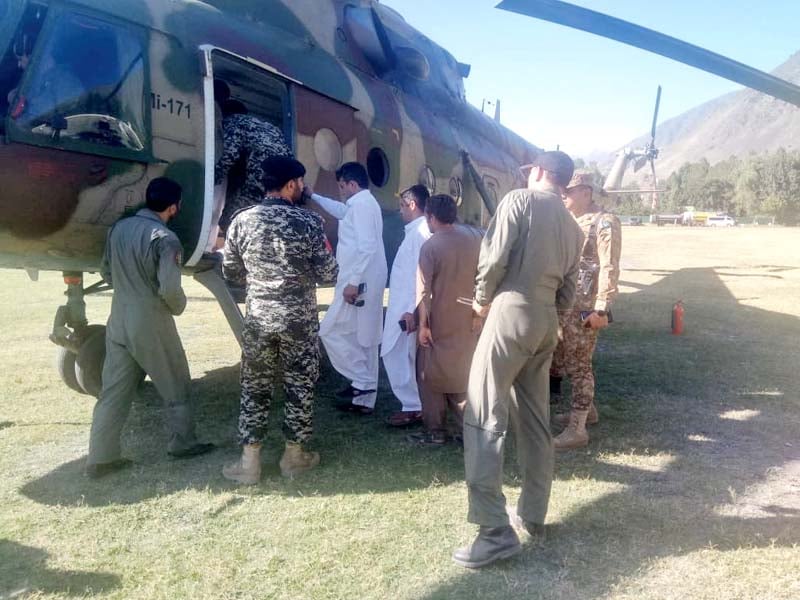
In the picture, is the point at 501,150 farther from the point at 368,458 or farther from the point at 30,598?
the point at 30,598

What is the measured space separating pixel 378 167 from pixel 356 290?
2.31m

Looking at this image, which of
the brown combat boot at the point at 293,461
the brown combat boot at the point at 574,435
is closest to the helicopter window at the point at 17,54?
the brown combat boot at the point at 293,461

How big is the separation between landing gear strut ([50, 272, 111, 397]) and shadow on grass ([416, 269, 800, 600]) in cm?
377

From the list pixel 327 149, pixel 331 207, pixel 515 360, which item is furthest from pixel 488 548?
pixel 327 149

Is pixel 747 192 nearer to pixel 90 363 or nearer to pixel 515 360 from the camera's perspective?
pixel 90 363

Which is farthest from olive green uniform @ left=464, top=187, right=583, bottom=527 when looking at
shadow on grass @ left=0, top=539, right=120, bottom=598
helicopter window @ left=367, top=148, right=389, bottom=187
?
helicopter window @ left=367, top=148, right=389, bottom=187

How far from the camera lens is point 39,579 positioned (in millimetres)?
2910

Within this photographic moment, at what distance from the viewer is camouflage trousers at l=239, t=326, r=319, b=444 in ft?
13.1

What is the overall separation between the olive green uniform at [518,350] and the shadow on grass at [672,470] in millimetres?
330

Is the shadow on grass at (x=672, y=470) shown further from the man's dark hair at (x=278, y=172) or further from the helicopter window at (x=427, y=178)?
the helicopter window at (x=427, y=178)

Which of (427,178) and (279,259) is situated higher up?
(427,178)

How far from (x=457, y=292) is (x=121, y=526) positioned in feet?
8.69

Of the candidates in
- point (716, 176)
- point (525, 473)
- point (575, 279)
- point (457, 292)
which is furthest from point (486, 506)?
point (716, 176)

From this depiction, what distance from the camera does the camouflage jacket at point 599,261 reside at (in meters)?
4.73
